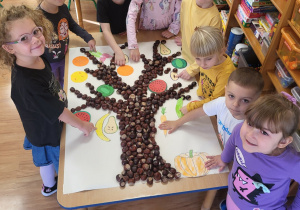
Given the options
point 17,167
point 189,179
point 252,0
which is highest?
point 252,0

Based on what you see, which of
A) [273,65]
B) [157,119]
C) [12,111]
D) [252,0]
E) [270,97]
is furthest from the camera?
[12,111]

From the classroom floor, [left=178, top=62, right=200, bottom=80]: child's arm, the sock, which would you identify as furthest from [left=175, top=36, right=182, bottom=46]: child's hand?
the sock

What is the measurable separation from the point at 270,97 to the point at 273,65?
0.73 m

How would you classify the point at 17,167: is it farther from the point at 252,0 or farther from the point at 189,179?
the point at 252,0

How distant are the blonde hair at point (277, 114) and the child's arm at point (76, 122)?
720 mm

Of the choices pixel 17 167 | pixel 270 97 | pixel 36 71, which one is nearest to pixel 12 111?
pixel 17 167

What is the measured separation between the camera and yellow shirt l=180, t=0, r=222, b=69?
1.54 meters

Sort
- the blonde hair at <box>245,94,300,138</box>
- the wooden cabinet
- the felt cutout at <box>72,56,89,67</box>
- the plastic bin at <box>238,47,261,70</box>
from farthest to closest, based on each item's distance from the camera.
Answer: the plastic bin at <box>238,47,261,70</box> < the felt cutout at <box>72,56,89,67</box> < the wooden cabinet < the blonde hair at <box>245,94,300,138</box>

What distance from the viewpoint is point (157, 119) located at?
1.33 m

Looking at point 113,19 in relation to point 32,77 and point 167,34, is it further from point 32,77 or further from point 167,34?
point 32,77

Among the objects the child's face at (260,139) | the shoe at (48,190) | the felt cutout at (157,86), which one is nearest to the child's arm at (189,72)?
the felt cutout at (157,86)

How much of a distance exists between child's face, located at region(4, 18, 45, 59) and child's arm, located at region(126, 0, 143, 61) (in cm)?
62

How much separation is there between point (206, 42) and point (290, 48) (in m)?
0.40

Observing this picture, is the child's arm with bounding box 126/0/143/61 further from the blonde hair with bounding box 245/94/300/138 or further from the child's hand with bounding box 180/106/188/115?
the blonde hair with bounding box 245/94/300/138
